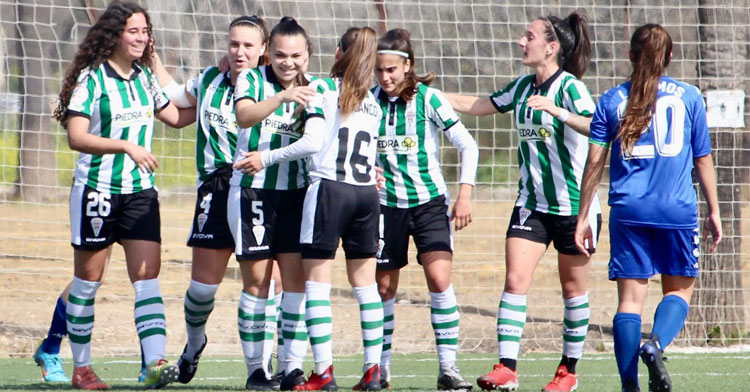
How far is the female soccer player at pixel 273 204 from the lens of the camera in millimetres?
5355

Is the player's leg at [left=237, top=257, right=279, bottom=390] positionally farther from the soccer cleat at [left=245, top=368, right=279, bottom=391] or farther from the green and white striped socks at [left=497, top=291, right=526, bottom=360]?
the green and white striped socks at [left=497, top=291, right=526, bottom=360]

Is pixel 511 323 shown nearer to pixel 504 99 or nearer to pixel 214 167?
pixel 504 99

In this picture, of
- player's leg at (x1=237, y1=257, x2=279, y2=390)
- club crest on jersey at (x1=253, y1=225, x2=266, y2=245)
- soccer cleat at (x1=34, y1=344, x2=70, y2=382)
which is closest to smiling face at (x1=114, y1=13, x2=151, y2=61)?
club crest on jersey at (x1=253, y1=225, x2=266, y2=245)

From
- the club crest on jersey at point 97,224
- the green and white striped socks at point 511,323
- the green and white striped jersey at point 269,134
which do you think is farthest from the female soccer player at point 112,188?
the green and white striped socks at point 511,323

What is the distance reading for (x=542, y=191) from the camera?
5938 mm

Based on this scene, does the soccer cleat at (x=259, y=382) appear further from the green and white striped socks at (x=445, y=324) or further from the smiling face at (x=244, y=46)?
the smiling face at (x=244, y=46)

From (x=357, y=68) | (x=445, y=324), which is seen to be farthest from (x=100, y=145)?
(x=445, y=324)

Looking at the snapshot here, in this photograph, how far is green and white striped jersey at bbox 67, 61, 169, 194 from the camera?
546 centimetres

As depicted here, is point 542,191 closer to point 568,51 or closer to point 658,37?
point 568,51

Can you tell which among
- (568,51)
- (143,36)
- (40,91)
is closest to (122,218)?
(143,36)

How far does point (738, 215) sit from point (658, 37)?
16.4 feet

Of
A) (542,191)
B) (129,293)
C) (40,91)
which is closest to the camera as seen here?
(542,191)

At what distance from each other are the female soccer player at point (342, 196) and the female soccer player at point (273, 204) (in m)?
0.16

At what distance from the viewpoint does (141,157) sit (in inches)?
203
